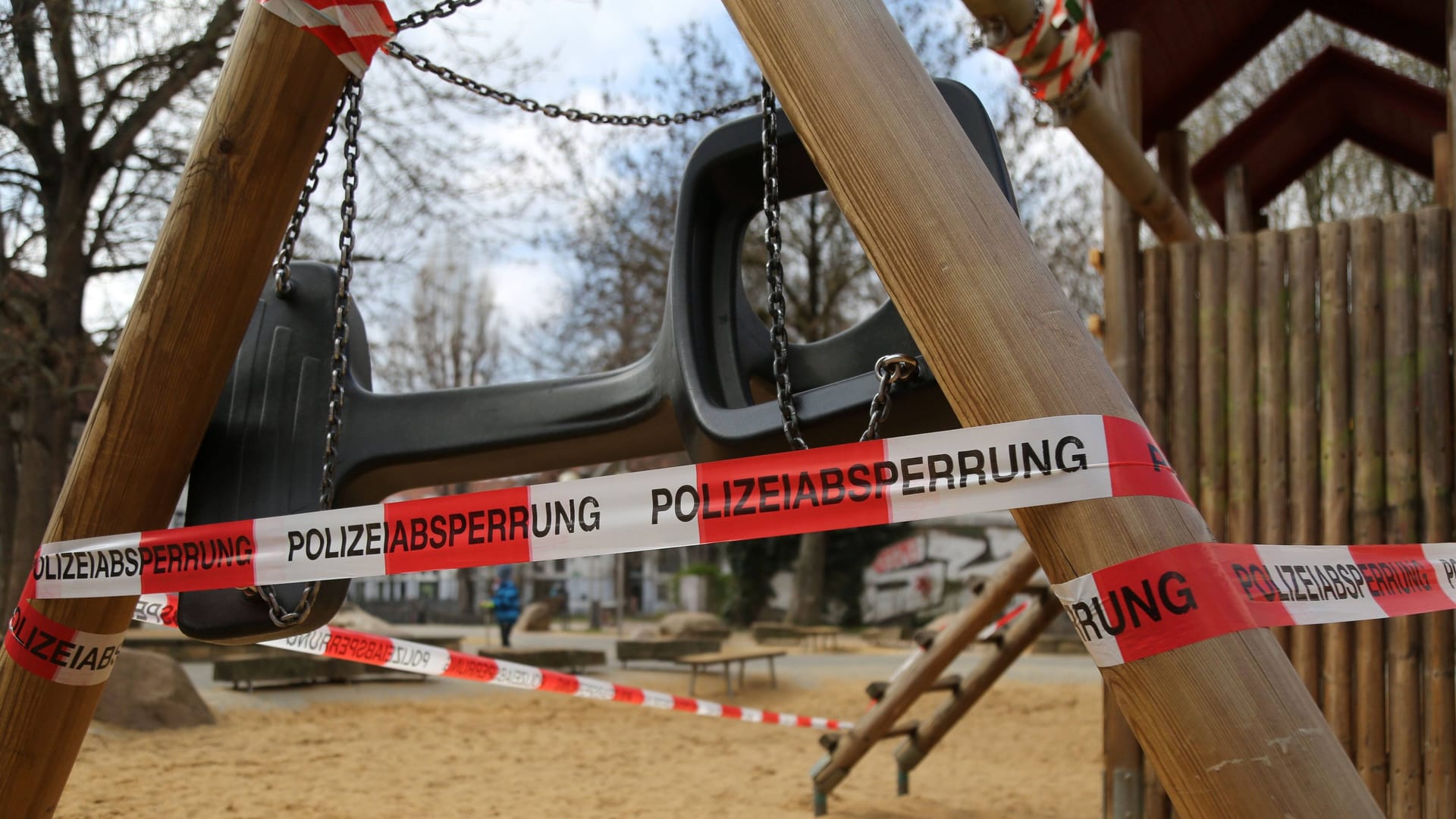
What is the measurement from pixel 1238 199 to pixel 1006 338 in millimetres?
8459

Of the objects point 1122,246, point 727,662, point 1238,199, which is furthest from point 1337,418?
point 727,662

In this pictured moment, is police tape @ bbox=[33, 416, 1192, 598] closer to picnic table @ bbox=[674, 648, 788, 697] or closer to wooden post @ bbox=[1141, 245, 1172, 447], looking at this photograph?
wooden post @ bbox=[1141, 245, 1172, 447]

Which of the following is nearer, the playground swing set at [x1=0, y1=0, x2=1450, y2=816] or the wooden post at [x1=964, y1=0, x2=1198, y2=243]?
the playground swing set at [x1=0, y1=0, x2=1450, y2=816]

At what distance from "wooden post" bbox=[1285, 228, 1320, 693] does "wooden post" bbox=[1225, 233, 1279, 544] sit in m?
0.14

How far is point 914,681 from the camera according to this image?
701 centimetres

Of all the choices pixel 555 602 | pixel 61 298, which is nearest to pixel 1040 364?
pixel 61 298

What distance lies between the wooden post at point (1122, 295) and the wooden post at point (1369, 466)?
0.89 metres

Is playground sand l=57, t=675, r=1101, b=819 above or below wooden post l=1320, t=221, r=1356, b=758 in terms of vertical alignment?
below

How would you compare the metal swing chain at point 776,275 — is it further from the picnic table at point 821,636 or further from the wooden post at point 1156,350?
the picnic table at point 821,636

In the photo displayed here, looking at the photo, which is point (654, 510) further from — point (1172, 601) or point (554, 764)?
point (554, 764)

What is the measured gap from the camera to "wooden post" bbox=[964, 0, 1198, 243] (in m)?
3.40

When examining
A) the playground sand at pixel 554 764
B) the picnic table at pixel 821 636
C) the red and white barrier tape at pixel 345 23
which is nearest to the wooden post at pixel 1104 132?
the red and white barrier tape at pixel 345 23

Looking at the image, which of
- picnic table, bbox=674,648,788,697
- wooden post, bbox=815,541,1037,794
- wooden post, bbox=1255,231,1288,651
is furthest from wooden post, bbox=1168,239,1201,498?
picnic table, bbox=674,648,788,697

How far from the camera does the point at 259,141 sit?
2615 mm
